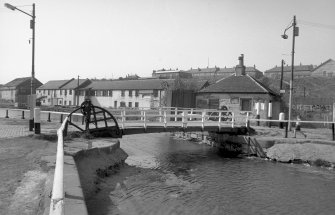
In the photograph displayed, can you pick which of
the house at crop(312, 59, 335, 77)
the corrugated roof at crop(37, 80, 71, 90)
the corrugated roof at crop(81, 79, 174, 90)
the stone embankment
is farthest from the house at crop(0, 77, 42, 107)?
the house at crop(312, 59, 335, 77)

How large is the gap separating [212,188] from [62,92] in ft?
212

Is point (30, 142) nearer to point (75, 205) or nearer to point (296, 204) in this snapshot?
point (75, 205)

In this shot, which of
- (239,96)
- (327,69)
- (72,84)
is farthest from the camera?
(327,69)

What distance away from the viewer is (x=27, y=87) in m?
79.3

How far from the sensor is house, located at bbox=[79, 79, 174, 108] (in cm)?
4962

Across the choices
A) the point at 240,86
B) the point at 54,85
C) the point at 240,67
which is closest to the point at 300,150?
the point at 240,86

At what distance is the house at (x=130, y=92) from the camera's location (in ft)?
163

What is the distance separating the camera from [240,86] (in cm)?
3011

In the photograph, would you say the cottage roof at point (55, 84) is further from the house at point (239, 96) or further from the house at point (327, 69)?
the house at point (327, 69)

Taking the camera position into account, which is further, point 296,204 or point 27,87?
point 27,87

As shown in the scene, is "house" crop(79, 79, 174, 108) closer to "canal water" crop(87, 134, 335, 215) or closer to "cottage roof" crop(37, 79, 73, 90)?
"cottage roof" crop(37, 79, 73, 90)

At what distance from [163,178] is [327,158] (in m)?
8.77

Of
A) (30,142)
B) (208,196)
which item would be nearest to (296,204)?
(208,196)

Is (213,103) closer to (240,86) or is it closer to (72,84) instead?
(240,86)
